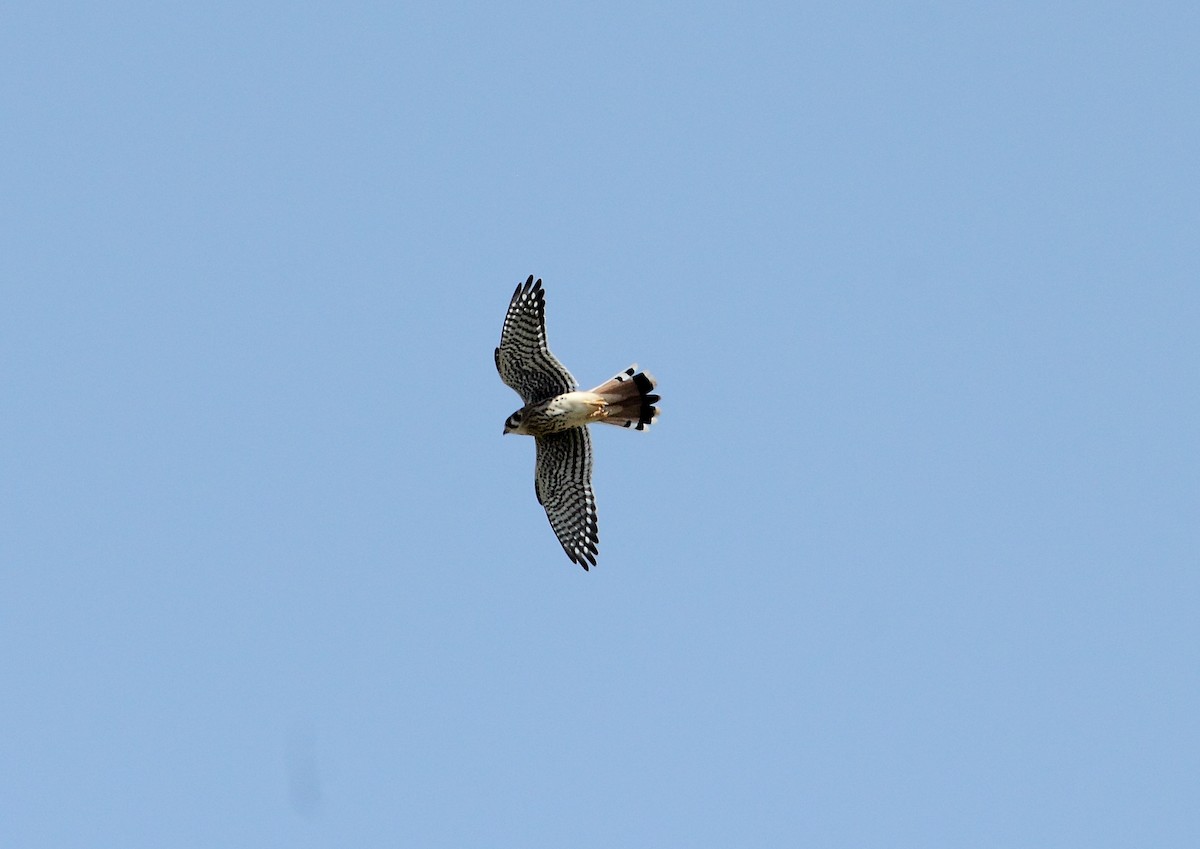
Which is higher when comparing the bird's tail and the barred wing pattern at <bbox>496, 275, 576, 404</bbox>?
the barred wing pattern at <bbox>496, 275, 576, 404</bbox>

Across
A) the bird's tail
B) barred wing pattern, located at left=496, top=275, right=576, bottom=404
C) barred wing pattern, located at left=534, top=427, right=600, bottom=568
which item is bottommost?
barred wing pattern, located at left=534, top=427, right=600, bottom=568

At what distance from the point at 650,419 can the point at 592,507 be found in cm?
152

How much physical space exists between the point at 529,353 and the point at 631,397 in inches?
52.1

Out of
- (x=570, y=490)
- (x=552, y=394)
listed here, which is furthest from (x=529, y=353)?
(x=570, y=490)

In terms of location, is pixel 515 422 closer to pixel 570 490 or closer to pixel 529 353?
pixel 529 353

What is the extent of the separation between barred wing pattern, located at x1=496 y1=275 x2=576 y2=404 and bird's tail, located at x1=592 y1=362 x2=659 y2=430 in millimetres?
460

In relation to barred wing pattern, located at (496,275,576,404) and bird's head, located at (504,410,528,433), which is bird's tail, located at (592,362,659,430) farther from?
bird's head, located at (504,410,528,433)

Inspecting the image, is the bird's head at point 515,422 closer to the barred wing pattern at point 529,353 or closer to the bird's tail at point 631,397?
the barred wing pattern at point 529,353

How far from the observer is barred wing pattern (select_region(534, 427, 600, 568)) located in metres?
25.5

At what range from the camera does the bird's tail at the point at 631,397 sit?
81.5 ft

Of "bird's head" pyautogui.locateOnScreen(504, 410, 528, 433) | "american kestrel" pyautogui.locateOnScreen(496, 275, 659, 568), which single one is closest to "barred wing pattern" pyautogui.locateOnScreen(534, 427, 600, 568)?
"american kestrel" pyautogui.locateOnScreen(496, 275, 659, 568)

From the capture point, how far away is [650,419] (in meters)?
24.9

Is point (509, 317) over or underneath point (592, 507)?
over

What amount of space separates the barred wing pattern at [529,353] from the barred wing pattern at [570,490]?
692mm
